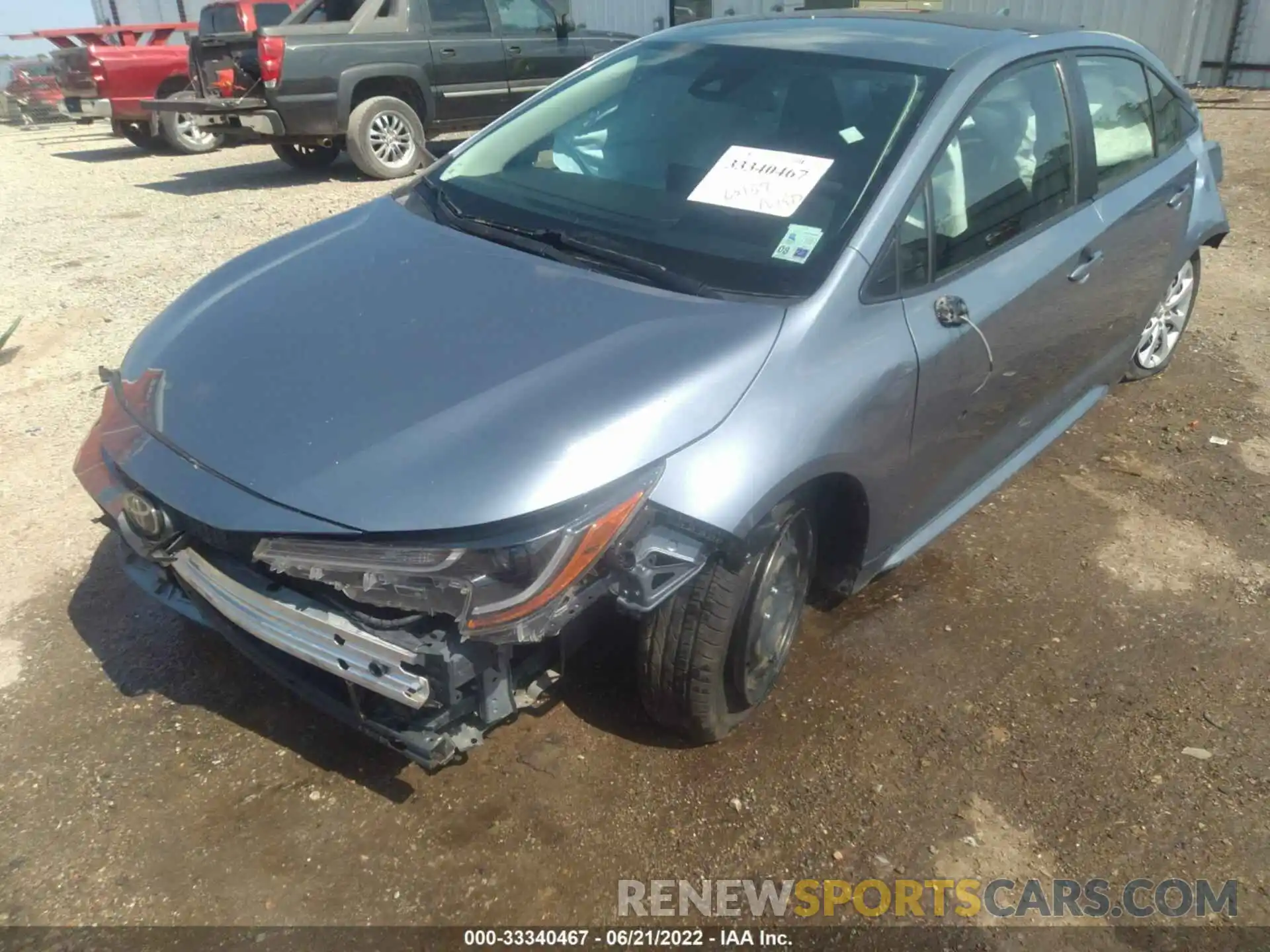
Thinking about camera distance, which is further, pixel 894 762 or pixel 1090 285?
pixel 1090 285

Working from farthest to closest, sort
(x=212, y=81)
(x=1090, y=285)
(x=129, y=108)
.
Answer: (x=129, y=108) < (x=212, y=81) < (x=1090, y=285)

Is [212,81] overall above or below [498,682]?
above

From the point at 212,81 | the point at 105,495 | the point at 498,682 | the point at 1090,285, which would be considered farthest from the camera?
the point at 212,81

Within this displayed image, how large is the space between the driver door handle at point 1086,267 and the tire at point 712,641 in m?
1.44

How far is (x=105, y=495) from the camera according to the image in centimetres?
242

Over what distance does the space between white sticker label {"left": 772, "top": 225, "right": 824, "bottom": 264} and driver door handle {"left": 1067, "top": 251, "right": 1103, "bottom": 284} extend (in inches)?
46.5

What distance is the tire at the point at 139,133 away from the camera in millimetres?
12219

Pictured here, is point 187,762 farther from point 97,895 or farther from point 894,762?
point 894,762

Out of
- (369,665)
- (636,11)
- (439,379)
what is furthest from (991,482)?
(636,11)

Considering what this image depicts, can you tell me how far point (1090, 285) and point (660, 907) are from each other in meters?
2.58

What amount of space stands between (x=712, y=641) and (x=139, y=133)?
508 inches

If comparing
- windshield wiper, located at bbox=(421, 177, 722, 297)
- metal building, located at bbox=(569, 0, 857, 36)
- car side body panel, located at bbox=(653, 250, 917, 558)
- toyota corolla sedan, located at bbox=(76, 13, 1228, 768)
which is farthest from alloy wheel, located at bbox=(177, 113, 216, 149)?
car side body panel, located at bbox=(653, 250, 917, 558)

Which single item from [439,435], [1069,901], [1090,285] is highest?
[439,435]

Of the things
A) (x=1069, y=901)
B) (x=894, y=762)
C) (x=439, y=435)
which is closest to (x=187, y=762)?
(x=439, y=435)
